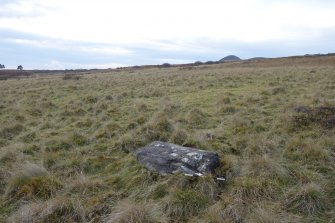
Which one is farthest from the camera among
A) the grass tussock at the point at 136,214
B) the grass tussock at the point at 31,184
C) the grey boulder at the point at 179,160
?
the grey boulder at the point at 179,160

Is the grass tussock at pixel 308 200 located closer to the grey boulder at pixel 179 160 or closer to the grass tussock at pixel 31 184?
the grey boulder at pixel 179 160

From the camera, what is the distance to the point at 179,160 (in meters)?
7.05

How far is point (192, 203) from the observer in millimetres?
5801

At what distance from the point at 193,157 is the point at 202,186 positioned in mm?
978

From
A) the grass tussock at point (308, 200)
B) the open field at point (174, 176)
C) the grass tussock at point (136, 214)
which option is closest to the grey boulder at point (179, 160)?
the open field at point (174, 176)

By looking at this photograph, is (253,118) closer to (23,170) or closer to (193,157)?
(193,157)

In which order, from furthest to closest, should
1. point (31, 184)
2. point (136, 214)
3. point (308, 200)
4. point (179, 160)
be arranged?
point (179, 160) < point (31, 184) < point (308, 200) < point (136, 214)

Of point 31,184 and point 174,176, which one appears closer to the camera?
point 174,176

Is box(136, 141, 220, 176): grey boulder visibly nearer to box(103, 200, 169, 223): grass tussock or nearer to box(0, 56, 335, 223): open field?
box(0, 56, 335, 223): open field

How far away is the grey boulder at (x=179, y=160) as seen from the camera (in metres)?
6.79

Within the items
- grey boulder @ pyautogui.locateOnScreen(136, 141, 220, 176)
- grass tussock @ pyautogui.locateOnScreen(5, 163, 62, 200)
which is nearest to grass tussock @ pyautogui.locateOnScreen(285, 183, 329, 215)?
grey boulder @ pyautogui.locateOnScreen(136, 141, 220, 176)

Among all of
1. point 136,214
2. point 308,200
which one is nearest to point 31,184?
point 136,214

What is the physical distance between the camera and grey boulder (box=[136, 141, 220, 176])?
267 inches

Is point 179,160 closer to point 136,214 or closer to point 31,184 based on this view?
point 136,214
